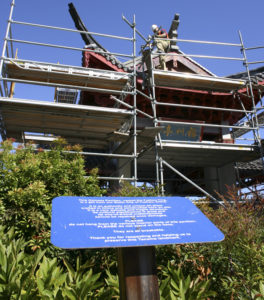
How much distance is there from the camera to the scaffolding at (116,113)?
27.1ft

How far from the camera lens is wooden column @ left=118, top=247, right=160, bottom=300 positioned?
94.3 inches

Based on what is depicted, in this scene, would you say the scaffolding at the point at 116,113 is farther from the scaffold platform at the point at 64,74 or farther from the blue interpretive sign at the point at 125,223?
the blue interpretive sign at the point at 125,223

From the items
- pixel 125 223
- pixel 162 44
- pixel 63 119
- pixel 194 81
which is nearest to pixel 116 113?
pixel 63 119

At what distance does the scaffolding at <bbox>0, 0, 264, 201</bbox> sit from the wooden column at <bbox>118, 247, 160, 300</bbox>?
191 inches

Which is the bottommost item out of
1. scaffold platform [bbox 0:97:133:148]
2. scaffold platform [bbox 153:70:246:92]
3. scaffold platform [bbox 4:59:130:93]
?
scaffold platform [bbox 0:97:133:148]

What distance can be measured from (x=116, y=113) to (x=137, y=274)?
6.58 metres

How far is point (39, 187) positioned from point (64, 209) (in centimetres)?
211

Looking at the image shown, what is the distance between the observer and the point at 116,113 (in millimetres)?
8602

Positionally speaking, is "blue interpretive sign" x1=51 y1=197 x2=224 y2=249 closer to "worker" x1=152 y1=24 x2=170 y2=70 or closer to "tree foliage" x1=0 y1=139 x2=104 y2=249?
"tree foliage" x1=0 y1=139 x2=104 y2=249

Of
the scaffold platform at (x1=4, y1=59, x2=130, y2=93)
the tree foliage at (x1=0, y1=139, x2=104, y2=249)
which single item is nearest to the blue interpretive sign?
the tree foliage at (x1=0, y1=139, x2=104, y2=249)

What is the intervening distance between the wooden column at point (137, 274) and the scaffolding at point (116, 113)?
191 inches

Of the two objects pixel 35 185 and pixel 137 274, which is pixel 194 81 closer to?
pixel 35 185

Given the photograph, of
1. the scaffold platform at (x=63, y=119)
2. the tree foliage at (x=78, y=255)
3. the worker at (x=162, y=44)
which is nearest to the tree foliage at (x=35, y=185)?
the tree foliage at (x=78, y=255)

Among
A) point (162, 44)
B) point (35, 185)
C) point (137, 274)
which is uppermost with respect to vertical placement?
point (162, 44)
